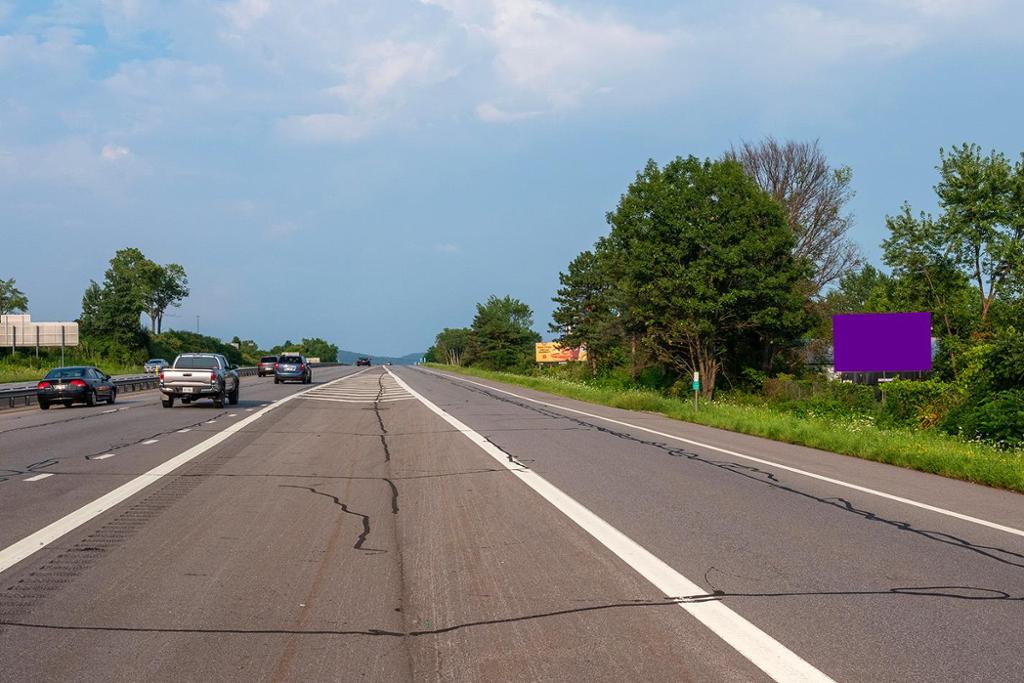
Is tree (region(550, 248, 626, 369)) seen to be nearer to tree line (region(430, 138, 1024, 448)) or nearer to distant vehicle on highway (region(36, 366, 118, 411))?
tree line (region(430, 138, 1024, 448))

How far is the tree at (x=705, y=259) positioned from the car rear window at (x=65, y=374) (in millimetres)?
28639

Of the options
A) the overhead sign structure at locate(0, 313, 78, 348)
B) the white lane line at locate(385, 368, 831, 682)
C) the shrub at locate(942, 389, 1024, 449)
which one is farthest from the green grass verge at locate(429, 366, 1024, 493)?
the overhead sign structure at locate(0, 313, 78, 348)

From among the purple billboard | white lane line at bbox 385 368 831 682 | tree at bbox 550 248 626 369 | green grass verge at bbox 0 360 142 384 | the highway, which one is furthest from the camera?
tree at bbox 550 248 626 369

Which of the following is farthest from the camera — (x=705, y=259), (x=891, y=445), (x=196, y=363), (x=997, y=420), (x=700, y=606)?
(x=705, y=259)

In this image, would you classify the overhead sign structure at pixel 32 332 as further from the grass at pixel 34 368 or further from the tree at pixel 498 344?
the tree at pixel 498 344

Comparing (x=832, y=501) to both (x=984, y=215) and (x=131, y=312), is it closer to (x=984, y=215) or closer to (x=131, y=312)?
(x=984, y=215)

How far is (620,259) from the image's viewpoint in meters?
51.9

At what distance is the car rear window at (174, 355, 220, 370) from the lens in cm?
2827

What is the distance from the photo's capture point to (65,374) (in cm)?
3094

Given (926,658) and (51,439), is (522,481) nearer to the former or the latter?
(926,658)

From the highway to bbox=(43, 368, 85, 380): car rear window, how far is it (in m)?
18.6

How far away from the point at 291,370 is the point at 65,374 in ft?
78.3

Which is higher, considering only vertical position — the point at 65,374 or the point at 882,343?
the point at 882,343

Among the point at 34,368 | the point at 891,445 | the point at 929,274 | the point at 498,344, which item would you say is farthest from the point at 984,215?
the point at 498,344
